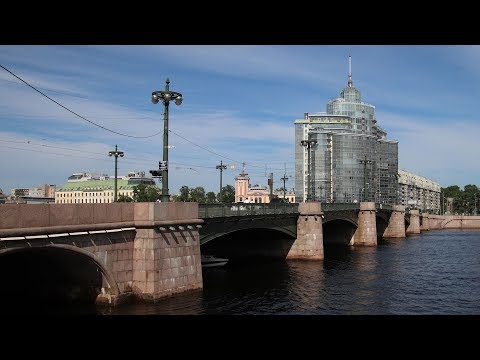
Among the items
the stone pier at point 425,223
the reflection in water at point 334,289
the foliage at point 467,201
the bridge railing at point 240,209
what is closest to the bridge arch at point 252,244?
the reflection in water at point 334,289

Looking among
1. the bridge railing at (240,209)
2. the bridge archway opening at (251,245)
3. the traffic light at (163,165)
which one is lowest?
the bridge archway opening at (251,245)

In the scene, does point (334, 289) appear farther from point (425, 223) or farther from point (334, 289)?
point (425, 223)

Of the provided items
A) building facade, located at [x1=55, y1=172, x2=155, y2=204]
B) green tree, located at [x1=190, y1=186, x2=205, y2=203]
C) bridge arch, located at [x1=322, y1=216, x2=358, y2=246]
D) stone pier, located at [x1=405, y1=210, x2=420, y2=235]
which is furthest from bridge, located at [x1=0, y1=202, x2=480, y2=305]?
building facade, located at [x1=55, y1=172, x2=155, y2=204]

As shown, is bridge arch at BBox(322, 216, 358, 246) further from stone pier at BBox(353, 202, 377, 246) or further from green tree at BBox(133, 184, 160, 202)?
green tree at BBox(133, 184, 160, 202)

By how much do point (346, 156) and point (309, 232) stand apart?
3705 inches

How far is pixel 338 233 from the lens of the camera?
63844 millimetres

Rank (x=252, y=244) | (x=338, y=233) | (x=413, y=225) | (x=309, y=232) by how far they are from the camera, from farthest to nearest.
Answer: (x=413, y=225), (x=338, y=233), (x=252, y=244), (x=309, y=232)

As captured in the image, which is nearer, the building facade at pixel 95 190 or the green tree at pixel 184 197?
the green tree at pixel 184 197

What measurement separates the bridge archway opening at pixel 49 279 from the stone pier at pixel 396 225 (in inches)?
2727

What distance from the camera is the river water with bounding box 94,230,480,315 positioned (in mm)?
22812

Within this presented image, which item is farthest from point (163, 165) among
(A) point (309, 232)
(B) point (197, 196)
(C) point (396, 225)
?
(B) point (197, 196)

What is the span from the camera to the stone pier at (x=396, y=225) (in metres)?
82.7

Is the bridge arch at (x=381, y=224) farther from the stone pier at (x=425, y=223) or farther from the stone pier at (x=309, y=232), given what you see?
the stone pier at (x=309, y=232)
